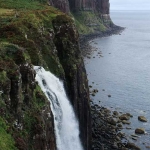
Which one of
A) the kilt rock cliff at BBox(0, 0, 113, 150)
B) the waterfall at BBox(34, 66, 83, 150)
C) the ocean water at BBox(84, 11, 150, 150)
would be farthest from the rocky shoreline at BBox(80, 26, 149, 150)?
the waterfall at BBox(34, 66, 83, 150)

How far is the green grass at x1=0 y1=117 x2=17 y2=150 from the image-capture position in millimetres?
22677

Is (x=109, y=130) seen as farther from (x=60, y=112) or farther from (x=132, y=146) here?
(x=60, y=112)

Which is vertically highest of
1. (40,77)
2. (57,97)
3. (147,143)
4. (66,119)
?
(40,77)

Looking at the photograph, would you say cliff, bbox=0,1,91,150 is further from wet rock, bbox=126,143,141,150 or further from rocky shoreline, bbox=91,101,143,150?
wet rock, bbox=126,143,141,150

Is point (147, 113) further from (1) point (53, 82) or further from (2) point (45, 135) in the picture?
(2) point (45, 135)

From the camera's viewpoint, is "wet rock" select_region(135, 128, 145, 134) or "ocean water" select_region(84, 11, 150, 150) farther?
"ocean water" select_region(84, 11, 150, 150)

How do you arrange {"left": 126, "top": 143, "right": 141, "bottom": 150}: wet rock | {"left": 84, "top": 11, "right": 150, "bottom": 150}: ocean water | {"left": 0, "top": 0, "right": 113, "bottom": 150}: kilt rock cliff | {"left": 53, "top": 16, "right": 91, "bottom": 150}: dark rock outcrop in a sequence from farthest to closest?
{"left": 84, "top": 11, "right": 150, "bottom": 150}: ocean water < {"left": 126, "top": 143, "right": 141, "bottom": 150}: wet rock < {"left": 53, "top": 16, "right": 91, "bottom": 150}: dark rock outcrop < {"left": 0, "top": 0, "right": 113, "bottom": 150}: kilt rock cliff

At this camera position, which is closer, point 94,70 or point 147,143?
point 147,143

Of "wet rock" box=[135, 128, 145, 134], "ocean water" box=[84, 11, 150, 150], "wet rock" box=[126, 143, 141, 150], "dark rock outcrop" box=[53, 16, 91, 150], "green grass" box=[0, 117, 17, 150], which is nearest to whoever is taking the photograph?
"green grass" box=[0, 117, 17, 150]

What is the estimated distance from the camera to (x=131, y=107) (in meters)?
74.8

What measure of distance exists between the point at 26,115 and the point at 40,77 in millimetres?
8834

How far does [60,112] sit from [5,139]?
14.0 meters

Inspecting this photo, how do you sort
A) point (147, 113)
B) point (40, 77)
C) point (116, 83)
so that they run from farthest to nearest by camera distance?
point (116, 83)
point (147, 113)
point (40, 77)

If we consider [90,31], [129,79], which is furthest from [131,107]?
[90,31]
